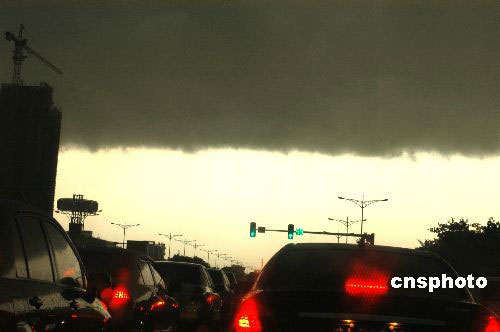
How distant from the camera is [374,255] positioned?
8422 millimetres

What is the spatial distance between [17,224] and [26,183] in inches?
6940

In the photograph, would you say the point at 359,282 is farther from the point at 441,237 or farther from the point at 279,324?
the point at 441,237

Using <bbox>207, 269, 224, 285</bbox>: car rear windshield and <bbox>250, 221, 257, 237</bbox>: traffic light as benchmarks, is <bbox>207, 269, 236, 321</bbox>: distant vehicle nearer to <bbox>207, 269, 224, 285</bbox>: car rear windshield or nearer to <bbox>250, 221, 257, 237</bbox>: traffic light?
<bbox>207, 269, 224, 285</bbox>: car rear windshield

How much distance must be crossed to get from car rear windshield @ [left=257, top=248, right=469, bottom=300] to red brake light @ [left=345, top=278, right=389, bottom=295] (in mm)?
44

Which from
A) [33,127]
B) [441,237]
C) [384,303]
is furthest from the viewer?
[33,127]

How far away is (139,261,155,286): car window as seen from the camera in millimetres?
13039

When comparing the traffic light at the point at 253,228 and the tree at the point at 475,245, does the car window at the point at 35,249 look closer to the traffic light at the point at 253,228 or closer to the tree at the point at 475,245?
the traffic light at the point at 253,228

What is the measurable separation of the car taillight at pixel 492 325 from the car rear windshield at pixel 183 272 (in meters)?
12.6

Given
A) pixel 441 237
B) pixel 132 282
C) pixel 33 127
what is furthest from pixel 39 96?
pixel 132 282

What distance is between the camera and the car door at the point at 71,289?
22.9 feet

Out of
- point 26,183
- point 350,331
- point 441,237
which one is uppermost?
point 26,183

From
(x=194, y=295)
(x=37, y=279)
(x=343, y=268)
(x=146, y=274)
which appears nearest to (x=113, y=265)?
(x=146, y=274)

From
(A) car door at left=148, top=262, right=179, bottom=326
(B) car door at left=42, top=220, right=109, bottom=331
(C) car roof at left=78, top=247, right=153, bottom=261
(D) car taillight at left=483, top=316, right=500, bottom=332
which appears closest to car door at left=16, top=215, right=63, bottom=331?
(B) car door at left=42, top=220, right=109, bottom=331

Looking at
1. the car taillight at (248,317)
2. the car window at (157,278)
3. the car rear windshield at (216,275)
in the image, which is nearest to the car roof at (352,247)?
the car taillight at (248,317)
